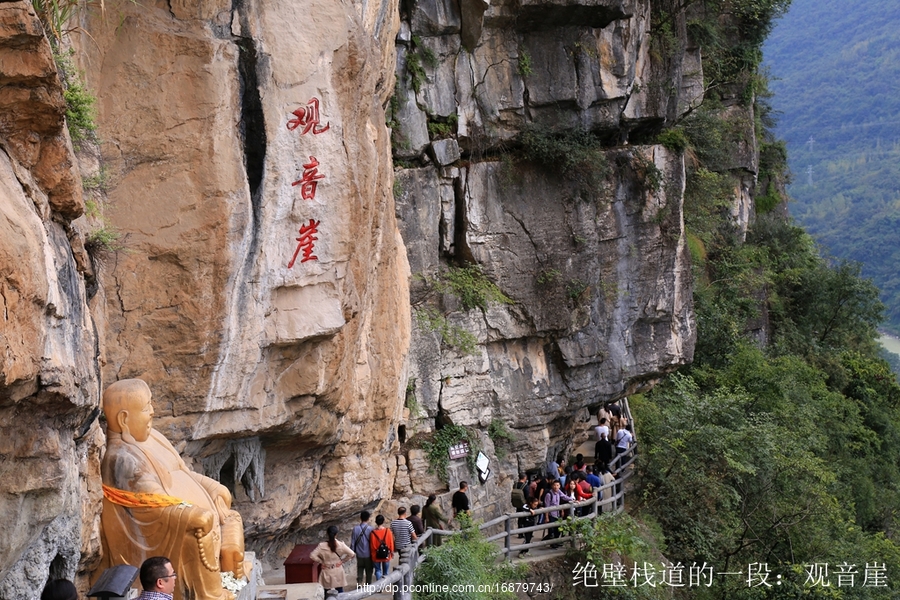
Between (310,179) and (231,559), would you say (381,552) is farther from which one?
(310,179)

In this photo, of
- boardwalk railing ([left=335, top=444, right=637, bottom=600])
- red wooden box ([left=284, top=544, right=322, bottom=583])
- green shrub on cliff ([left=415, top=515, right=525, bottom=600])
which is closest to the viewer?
red wooden box ([left=284, top=544, right=322, bottom=583])

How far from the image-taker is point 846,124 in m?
79.6

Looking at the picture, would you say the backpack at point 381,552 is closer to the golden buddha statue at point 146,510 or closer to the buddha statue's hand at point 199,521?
the golden buddha statue at point 146,510

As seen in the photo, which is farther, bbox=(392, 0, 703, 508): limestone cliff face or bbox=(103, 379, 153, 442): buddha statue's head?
bbox=(392, 0, 703, 508): limestone cliff face

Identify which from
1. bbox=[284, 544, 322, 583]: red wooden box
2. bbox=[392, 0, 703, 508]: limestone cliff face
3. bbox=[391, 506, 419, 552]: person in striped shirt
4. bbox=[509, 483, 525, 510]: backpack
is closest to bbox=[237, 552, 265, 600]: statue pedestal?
bbox=[284, 544, 322, 583]: red wooden box

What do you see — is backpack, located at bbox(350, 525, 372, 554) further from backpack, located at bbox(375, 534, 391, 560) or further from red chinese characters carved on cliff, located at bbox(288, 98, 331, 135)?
red chinese characters carved on cliff, located at bbox(288, 98, 331, 135)

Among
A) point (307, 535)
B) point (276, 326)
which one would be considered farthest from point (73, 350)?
point (307, 535)

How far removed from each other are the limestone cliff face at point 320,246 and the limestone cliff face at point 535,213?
0.04 meters

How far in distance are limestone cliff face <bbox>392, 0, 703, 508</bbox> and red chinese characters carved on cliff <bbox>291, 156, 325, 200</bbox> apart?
16.7ft

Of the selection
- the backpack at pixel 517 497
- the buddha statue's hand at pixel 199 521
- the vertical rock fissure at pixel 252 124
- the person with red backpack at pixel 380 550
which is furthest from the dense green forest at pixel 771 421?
the buddha statue's hand at pixel 199 521

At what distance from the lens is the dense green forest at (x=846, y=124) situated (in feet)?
196

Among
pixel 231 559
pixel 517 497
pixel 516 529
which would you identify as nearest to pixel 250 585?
pixel 231 559

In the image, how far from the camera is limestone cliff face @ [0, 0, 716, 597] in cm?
503

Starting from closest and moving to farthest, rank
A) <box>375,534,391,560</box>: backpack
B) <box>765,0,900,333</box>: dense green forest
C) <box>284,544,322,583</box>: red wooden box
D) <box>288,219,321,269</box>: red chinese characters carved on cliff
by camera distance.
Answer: <box>288,219,321,269</box>: red chinese characters carved on cliff < <box>284,544,322,583</box>: red wooden box < <box>375,534,391,560</box>: backpack < <box>765,0,900,333</box>: dense green forest
